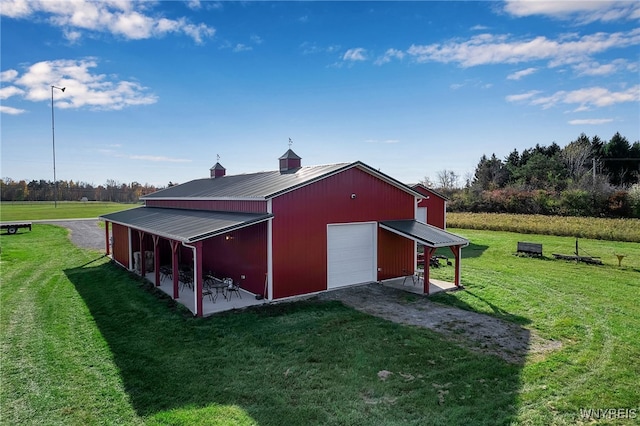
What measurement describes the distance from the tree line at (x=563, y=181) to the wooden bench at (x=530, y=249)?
14.0 meters

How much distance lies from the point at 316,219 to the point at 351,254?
2040 millimetres

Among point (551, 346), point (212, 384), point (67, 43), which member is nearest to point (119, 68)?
point (67, 43)

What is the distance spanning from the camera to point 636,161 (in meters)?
41.3

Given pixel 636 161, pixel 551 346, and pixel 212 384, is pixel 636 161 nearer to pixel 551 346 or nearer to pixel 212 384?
pixel 551 346

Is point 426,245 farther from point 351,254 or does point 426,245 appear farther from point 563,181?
point 563,181

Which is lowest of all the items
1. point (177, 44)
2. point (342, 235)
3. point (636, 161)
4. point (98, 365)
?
point (98, 365)

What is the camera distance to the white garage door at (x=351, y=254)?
41.8 ft

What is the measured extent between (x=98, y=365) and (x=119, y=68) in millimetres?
14217

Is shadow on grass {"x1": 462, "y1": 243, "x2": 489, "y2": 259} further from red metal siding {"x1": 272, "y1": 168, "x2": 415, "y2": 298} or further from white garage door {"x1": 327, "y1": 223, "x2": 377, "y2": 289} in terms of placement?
white garage door {"x1": 327, "y1": 223, "x2": 377, "y2": 289}

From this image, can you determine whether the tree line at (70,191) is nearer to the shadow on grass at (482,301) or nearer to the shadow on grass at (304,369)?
the shadow on grass at (304,369)

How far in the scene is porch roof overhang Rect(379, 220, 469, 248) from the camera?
12.1 metres

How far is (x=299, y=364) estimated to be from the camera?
23.3 ft

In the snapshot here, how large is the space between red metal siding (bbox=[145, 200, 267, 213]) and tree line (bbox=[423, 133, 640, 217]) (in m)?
28.1

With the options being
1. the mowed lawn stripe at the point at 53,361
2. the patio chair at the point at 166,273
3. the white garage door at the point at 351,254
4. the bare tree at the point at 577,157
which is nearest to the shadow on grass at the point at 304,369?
the mowed lawn stripe at the point at 53,361
